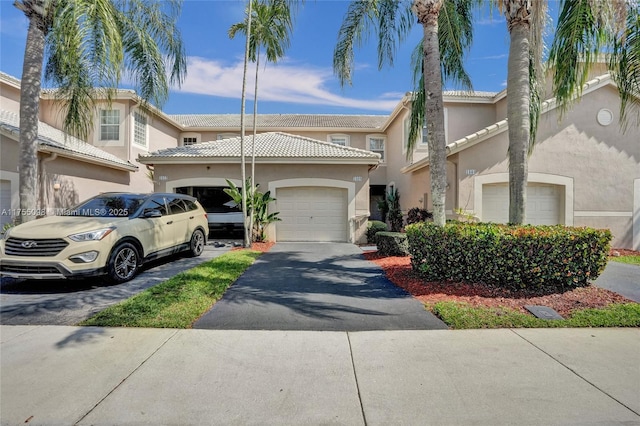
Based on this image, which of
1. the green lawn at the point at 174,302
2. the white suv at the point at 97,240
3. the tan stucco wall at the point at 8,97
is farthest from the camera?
the tan stucco wall at the point at 8,97

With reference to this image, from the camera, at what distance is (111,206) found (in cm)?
748

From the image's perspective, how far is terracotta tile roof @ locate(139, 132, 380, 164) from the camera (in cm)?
1326

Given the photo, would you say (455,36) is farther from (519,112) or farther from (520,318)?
(520,318)

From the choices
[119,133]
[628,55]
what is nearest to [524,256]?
[628,55]

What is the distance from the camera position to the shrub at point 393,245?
9.64 metres

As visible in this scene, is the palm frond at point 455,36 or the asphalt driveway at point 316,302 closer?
the asphalt driveway at point 316,302

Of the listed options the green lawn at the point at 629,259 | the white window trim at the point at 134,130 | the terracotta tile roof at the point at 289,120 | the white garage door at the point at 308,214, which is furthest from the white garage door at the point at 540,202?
the white window trim at the point at 134,130

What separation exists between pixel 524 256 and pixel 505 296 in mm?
814

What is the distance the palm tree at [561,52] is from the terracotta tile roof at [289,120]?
13.5m

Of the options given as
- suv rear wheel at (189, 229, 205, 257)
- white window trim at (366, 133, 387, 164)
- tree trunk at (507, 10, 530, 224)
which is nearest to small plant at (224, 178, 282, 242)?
suv rear wheel at (189, 229, 205, 257)

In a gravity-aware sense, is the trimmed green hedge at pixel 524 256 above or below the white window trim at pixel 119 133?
below

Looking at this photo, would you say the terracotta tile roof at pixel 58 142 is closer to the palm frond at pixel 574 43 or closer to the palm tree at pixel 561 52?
the palm tree at pixel 561 52

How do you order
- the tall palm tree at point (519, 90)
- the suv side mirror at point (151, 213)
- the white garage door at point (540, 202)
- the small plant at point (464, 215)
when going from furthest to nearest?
the white garage door at point (540, 202)
the small plant at point (464, 215)
the suv side mirror at point (151, 213)
the tall palm tree at point (519, 90)

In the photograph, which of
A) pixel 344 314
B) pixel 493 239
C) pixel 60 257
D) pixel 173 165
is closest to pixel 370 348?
pixel 344 314
